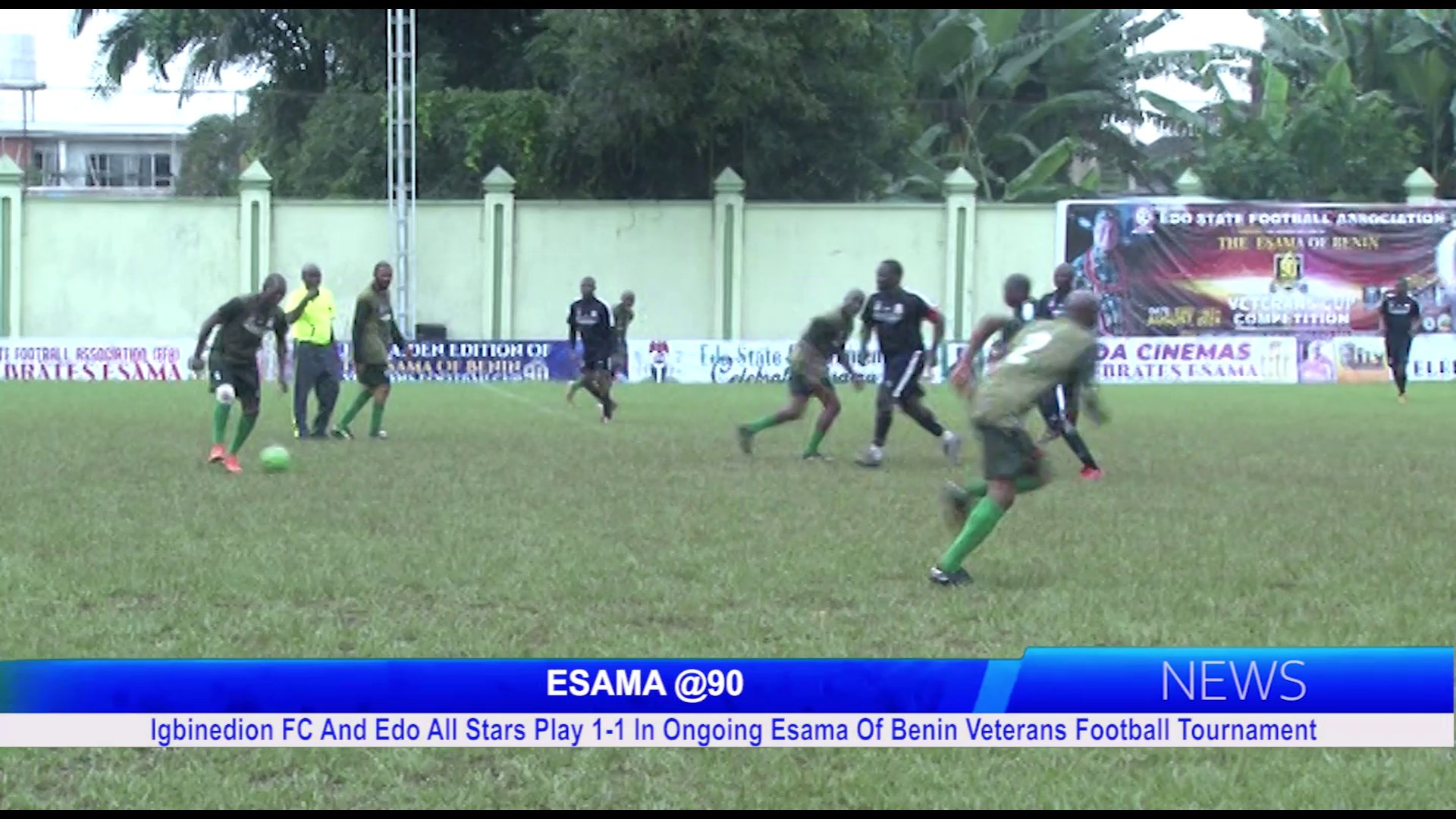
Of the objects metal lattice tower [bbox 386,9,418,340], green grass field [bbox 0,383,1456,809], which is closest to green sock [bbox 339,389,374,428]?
green grass field [bbox 0,383,1456,809]

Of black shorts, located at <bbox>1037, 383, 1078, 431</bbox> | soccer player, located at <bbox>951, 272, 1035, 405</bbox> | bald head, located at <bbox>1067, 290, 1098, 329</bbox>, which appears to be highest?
bald head, located at <bbox>1067, 290, 1098, 329</bbox>

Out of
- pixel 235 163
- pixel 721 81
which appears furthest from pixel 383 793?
pixel 235 163

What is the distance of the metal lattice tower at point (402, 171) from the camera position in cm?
3522

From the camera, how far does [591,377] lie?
21172mm

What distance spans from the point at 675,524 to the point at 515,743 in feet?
18.3

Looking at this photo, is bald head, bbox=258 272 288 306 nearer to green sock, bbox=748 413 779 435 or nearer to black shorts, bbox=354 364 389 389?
black shorts, bbox=354 364 389 389

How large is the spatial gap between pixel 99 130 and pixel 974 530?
67775mm

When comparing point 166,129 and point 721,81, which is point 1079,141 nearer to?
point 721,81

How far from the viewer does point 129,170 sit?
241ft

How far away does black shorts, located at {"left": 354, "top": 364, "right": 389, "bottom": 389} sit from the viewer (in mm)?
18172

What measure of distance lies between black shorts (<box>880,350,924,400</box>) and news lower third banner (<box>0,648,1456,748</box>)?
949 cm

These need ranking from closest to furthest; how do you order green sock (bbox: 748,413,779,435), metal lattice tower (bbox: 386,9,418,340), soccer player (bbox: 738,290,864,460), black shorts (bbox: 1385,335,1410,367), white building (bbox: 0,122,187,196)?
soccer player (bbox: 738,290,864,460)
green sock (bbox: 748,413,779,435)
black shorts (bbox: 1385,335,1410,367)
metal lattice tower (bbox: 386,9,418,340)
white building (bbox: 0,122,187,196)

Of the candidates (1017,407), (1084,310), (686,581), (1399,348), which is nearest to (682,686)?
(686,581)

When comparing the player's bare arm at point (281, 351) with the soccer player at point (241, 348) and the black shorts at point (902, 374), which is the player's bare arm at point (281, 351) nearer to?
the soccer player at point (241, 348)
